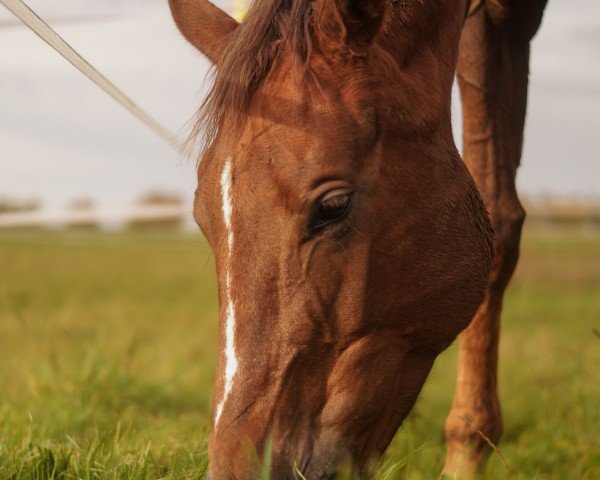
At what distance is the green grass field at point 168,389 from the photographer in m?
2.43

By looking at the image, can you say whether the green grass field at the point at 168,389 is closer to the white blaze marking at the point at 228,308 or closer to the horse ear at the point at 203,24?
the white blaze marking at the point at 228,308

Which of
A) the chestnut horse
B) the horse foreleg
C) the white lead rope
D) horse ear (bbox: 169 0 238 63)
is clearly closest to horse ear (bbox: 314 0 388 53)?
the chestnut horse

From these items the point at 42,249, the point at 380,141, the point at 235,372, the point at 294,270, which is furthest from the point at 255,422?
the point at 42,249

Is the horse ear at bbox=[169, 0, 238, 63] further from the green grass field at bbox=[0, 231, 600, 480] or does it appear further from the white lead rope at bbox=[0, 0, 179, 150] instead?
the green grass field at bbox=[0, 231, 600, 480]

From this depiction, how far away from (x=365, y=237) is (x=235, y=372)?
1.74 feet

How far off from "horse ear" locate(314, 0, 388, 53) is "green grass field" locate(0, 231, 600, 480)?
0.86 m

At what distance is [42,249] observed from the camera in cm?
2089

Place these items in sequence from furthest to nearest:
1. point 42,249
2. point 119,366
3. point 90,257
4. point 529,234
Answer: point 529,234, point 42,249, point 90,257, point 119,366

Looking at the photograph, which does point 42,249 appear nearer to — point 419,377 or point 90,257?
point 90,257

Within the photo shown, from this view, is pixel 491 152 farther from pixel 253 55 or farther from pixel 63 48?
pixel 63 48

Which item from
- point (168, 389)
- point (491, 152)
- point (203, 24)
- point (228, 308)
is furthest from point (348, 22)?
point (168, 389)

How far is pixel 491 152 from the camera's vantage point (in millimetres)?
3238

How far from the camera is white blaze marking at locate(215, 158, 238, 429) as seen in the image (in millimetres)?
1927

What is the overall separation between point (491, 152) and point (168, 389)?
2482mm
